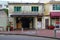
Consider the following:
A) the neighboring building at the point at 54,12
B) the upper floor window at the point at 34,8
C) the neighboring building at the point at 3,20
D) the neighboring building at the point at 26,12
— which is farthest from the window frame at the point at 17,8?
the neighboring building at the point at 54,12

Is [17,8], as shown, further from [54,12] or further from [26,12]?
[54,12]

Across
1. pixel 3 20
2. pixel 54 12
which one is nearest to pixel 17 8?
pixel 3 20

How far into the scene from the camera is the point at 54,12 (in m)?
49.1

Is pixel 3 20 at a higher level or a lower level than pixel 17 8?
lower

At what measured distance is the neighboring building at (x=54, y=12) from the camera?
48.7m

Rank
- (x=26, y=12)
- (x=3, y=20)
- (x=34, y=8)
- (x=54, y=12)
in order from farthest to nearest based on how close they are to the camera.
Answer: (x=34, y=8) < (x=26, y=12) < (x=54, y=12) < (x=3, y=20)

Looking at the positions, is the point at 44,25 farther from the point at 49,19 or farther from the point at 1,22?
the point at 1,22

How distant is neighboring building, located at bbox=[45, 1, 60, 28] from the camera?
48.7 m

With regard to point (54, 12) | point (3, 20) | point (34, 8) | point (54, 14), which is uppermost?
point (34, 8)

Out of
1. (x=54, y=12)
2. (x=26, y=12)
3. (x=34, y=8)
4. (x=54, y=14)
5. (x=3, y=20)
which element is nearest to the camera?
(x=3, y=20)

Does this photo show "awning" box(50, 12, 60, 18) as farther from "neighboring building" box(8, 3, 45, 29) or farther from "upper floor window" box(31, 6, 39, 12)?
"upper floor window" box(31, 6, 39, 12)

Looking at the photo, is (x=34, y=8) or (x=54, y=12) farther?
(x=34, y=8)

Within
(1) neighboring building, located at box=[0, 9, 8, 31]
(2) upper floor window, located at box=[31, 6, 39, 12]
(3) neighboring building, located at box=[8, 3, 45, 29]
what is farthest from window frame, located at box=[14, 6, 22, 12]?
(1) neighboring building, located at box=[0, 9, 8, 31]

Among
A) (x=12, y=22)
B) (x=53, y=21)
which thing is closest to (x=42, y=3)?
(x=53, y=21)
